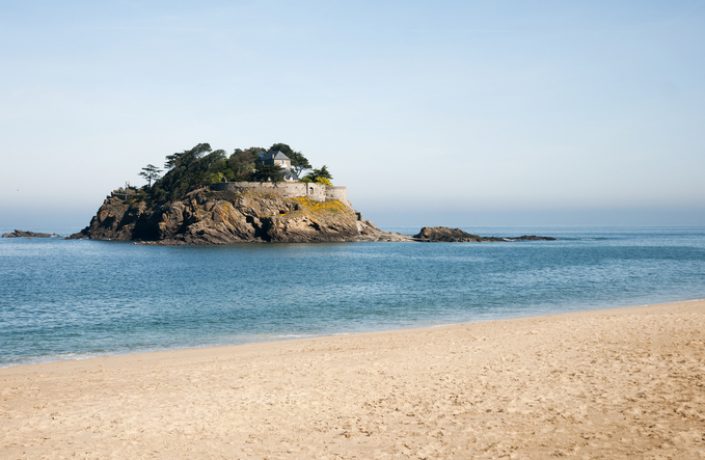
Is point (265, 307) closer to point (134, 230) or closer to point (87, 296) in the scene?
point (87, 296)

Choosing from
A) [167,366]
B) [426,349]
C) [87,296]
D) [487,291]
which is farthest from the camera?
[487,291]

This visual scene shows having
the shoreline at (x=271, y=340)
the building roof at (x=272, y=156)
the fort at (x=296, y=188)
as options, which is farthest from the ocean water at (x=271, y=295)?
the building roof at (x=272, y=156)

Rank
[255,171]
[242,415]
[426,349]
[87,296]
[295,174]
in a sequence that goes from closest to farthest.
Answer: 1. [242,415]
2. [426,349]
3. [87,296]
4. [255,171]
5. [295,174]

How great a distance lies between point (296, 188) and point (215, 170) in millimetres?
15764

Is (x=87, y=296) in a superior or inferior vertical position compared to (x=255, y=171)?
inferior

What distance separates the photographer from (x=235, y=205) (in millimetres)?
89000

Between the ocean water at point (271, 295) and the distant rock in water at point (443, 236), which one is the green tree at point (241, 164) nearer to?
the distant rock in water at point (443, 236)

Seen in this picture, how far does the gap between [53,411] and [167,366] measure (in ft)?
15.5

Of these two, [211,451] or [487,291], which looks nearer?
[211,451]

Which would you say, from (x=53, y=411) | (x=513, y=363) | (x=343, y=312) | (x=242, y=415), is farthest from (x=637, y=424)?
(x=343, y=312)

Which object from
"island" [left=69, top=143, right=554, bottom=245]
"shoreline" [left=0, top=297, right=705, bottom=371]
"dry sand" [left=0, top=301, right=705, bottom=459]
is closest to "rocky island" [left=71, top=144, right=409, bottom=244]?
"island" [left=69, top=143, right=554, bottom=245]

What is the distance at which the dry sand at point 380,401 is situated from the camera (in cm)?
942

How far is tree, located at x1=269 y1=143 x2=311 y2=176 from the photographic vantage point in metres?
109

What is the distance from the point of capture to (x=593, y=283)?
4112 centimetres
